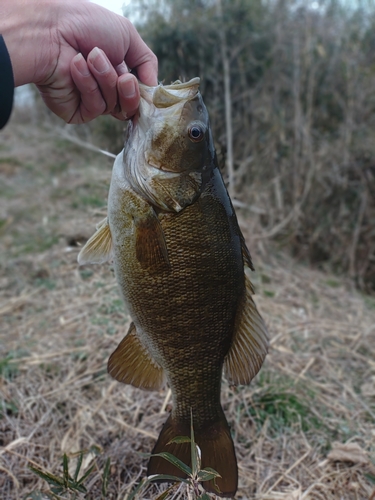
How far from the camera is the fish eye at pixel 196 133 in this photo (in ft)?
5.22

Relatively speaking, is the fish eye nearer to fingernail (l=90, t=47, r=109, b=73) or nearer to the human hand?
the human hand

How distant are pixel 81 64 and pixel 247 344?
1.27 meters

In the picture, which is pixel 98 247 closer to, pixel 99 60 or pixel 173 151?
pixel 173 151

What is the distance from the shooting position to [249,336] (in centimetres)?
176

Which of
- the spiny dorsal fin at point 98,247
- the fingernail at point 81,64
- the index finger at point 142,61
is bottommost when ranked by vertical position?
the spiny dorsal fin at point 98,247

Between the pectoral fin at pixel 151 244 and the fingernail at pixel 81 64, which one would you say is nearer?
the pectoral fin at pixel 151 244

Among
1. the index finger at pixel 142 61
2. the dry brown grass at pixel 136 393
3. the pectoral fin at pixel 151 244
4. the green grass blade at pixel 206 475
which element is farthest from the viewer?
the dry brown grass at pixel 136 393

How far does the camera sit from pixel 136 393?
2701mm

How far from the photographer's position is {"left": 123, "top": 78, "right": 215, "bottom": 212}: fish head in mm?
1588

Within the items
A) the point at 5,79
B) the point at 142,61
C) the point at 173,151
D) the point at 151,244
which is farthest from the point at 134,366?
the point at 142,61

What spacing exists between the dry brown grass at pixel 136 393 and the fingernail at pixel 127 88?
104 centimetres

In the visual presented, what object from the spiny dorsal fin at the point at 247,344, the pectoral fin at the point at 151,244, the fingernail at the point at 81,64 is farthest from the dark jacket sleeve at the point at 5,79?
the spiny dorsal fin at the point at 247,344

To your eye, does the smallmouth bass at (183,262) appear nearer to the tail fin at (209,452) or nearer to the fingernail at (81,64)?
the tail fin at (209,452)

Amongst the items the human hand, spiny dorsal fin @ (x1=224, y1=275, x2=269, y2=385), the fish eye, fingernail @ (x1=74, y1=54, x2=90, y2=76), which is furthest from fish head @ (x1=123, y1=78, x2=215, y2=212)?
spiny dorsal fin @ (x1=224, y1=275, x2=269, y2=385)
